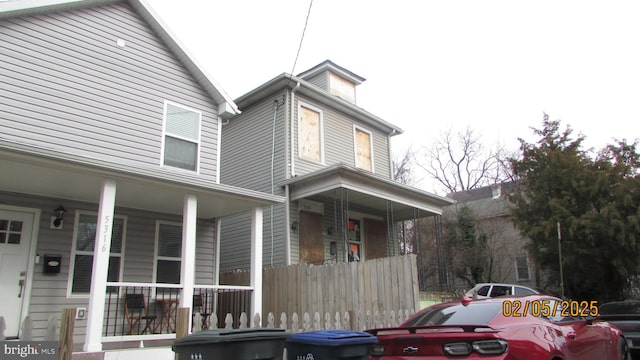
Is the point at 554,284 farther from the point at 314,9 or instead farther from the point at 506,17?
the point at 314,9

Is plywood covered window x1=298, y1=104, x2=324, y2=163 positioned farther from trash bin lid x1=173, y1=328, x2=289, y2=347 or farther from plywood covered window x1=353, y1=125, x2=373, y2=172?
trash bin lid x1=173, y1=328, x2=289, y2=347

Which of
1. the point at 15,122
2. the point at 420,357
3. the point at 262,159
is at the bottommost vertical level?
the point at 420,357

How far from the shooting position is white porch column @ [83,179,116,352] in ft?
22.2

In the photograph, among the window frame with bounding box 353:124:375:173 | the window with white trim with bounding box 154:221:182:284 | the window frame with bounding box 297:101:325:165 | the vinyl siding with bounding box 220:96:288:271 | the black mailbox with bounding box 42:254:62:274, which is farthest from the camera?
the window frame with bounding box 353:124:375:173

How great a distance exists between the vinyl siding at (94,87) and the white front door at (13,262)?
1.44 meters

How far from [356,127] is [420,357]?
1255 cm

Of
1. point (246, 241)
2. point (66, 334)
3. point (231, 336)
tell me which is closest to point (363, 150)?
point (246, 241)

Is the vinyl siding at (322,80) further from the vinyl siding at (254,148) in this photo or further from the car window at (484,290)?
the car window at (484,290)

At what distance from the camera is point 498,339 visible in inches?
171

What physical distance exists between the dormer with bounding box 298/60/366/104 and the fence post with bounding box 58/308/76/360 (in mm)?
13258

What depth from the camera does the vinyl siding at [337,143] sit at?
46.6 feet

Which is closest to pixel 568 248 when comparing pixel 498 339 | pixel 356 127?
pixel 356 127

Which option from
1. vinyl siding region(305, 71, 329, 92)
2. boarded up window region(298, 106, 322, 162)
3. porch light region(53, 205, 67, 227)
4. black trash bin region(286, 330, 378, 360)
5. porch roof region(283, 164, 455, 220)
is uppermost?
vinyl siding region(305, 71, 329, 92)

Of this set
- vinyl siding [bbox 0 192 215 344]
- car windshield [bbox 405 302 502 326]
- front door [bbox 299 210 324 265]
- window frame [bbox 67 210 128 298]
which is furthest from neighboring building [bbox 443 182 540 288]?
car windshield [bbox 405 302 502 326]
